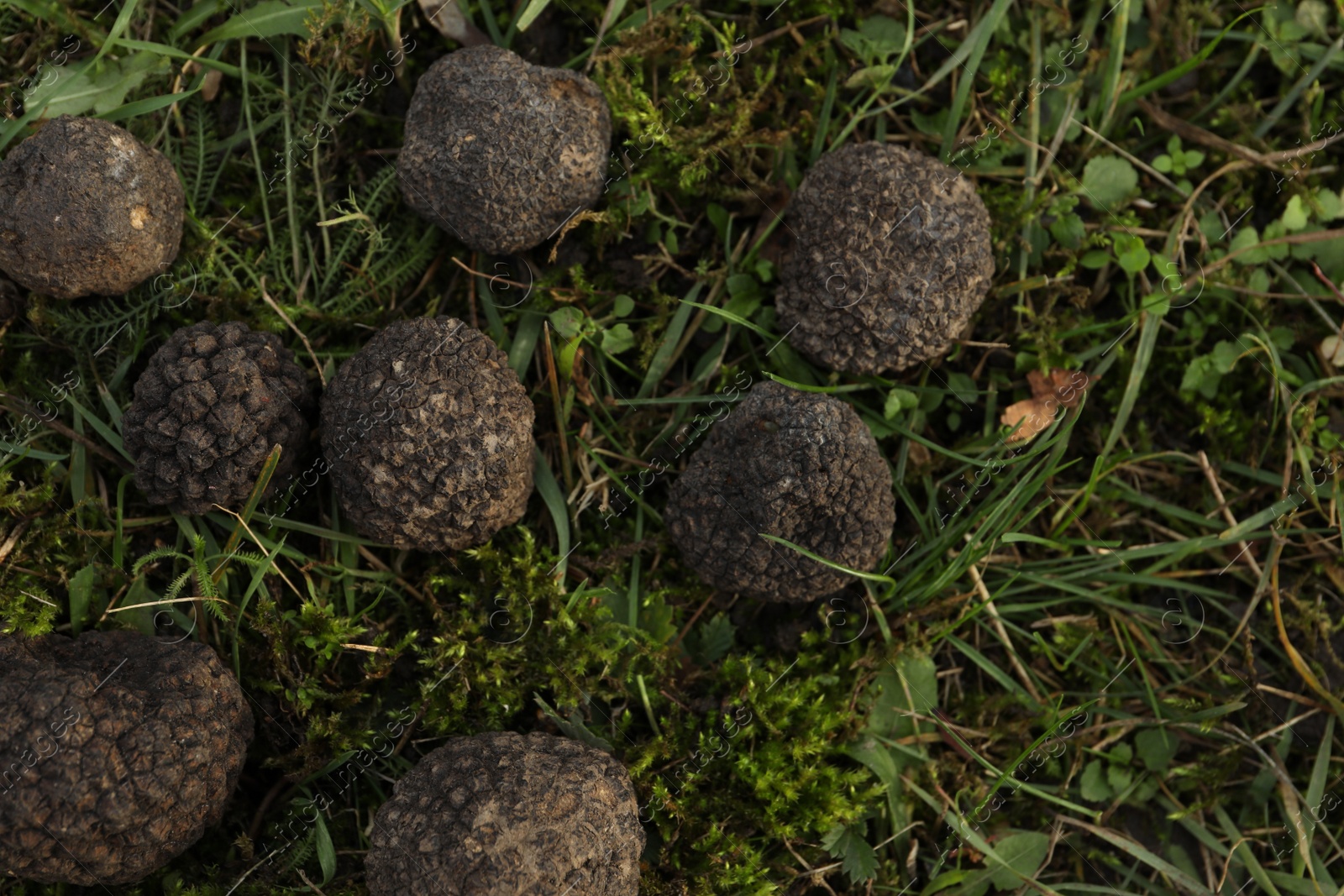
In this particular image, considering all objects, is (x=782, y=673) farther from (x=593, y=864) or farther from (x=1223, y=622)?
(x=1223, y=622)

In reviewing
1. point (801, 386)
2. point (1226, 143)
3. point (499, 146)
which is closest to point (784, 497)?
point (801, 386)

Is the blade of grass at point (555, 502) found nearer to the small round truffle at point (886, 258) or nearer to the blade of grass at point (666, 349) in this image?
the blade of grass at point (666, 349)

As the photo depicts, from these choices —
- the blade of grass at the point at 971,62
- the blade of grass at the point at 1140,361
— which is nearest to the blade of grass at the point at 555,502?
the blade of grass at the point at 971,62

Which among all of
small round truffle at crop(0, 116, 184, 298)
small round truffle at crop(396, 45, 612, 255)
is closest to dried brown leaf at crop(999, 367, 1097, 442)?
small round truffle at crop(396, 45, 612, 255)

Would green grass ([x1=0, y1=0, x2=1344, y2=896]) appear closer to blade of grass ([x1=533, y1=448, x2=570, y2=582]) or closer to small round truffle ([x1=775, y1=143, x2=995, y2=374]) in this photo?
blade of grass ([x1=533, y1=448, x2=570, y2=582])

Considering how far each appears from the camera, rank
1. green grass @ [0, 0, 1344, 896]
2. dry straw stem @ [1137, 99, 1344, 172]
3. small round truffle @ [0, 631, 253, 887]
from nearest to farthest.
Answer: small round truffle @ [0, 631, 253, 887], green grass @ [0, 0, 1344, 896], dry straw stem @ [1137, 99, 1344, 172]

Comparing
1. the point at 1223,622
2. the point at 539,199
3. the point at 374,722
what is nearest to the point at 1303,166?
the point at 1223,622
